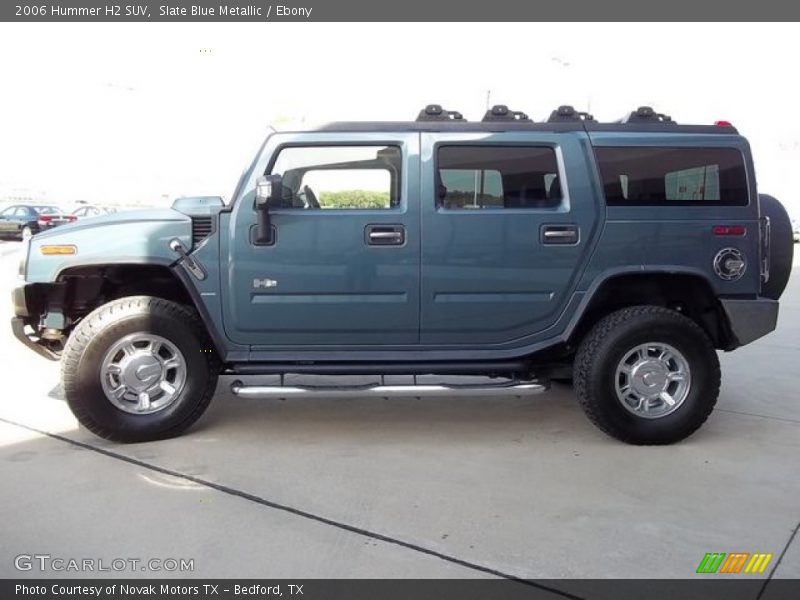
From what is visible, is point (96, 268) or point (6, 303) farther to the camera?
point (6, 303)

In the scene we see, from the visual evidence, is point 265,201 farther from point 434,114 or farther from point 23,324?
point 23,324

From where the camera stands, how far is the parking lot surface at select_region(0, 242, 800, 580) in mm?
2861

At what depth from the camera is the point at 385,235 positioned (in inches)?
159

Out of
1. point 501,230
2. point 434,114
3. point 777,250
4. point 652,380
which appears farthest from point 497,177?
point 777,250

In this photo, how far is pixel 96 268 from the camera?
411 centimetres

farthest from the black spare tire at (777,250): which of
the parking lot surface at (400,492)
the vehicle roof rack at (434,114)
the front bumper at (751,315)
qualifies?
the vehicle roof rack at (434,114)

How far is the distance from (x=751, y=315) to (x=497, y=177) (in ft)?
5.99

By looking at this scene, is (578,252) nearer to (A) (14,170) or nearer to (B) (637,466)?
(B) (637,466)

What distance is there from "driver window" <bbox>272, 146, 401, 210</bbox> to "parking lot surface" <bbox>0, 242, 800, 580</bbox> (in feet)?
5.12

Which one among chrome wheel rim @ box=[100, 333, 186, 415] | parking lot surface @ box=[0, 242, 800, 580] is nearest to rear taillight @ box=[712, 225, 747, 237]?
parking lot surface @ box=[0, 242, 800, 580]

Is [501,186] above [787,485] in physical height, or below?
above

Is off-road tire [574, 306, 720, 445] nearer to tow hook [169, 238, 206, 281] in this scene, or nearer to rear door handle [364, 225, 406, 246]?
rear door handle [364, 225, 406, 246]
